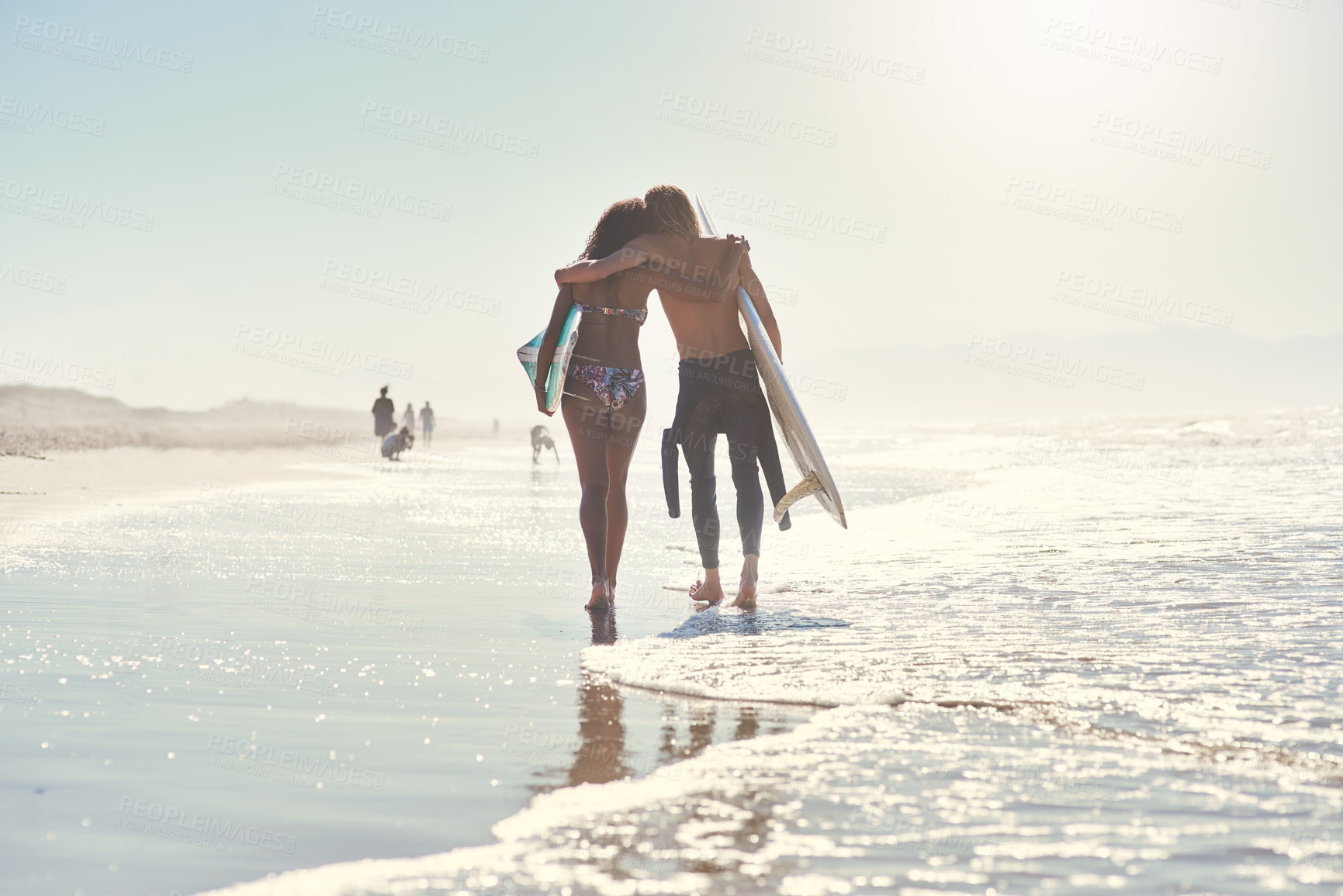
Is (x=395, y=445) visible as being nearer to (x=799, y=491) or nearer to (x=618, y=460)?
(x=618, y=460)

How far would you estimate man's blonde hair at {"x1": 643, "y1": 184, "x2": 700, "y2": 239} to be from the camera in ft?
16.3

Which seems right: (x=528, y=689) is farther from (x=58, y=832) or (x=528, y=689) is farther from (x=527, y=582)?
(x=527, y=582)

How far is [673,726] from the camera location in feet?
9.07

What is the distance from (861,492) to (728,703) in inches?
448

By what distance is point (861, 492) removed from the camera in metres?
14.1
